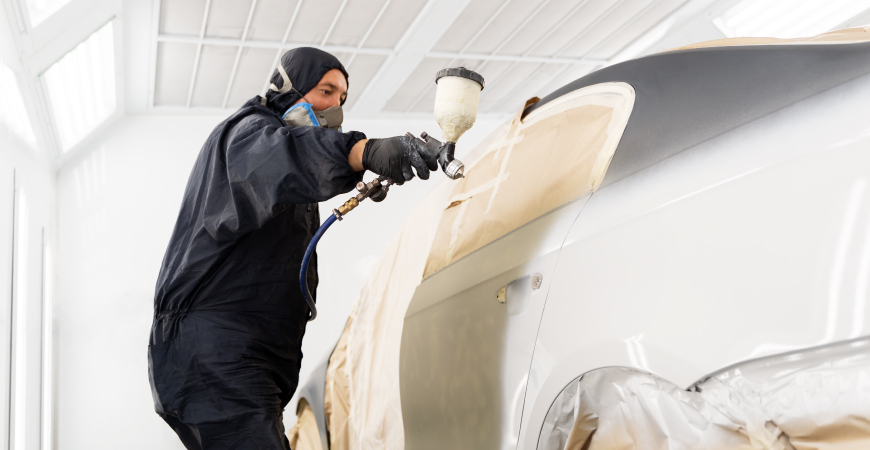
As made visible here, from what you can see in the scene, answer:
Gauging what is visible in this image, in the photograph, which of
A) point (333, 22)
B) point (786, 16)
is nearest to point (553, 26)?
point (333, 22)

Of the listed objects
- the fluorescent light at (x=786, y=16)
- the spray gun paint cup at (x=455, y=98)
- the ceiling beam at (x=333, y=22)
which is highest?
the ceiling beam at (x=333, y=22)

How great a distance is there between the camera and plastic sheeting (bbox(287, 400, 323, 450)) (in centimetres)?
221

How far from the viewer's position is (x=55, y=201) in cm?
450

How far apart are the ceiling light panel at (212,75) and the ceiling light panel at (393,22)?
3.22 feet

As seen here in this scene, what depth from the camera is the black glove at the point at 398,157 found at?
4.49 ft

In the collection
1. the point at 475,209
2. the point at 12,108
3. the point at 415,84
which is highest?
the point at 415,84

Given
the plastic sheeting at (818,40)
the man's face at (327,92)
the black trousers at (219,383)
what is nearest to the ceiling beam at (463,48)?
the man's face at (327,92)

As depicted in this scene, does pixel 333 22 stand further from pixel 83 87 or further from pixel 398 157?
pixel 398 157

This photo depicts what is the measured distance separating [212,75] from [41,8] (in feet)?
5.39

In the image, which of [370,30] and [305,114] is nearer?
[305,114]

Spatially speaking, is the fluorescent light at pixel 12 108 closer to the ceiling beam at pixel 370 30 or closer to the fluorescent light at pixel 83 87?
the fluorescent light at pixel 83 87

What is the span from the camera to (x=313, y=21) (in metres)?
3.93

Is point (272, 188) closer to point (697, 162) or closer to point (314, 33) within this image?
point (697, 162)

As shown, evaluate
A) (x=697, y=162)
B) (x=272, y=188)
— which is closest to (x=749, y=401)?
(x=697, y=162)
